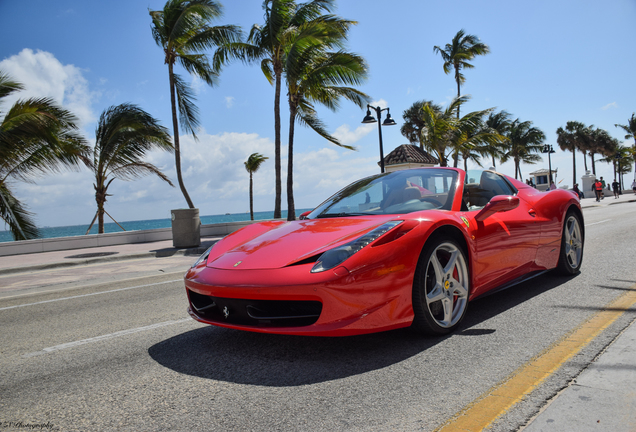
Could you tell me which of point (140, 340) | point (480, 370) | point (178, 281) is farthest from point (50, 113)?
point (480, 370)

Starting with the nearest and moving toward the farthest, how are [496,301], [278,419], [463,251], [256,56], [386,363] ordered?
[278,419], [386,363], [463,251], [496,301], [256,56]

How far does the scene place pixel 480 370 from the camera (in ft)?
8.14

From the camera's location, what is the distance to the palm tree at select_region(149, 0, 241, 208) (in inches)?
601

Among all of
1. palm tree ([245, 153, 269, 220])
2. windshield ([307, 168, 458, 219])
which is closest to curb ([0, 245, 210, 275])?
windshield ([307, 168, 458, 219])

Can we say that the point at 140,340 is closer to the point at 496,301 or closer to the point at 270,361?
the point at 270,361

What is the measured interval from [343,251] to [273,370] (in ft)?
Result: 2.67

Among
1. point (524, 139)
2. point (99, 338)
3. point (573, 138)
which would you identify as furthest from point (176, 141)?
point (573, 138)

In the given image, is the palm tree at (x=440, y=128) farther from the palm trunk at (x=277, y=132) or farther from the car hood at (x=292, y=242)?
the car hood at (x=292, y=242)

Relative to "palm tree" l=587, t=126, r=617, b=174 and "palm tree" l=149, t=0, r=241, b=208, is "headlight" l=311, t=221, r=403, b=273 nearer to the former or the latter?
"palm tree" l=149, t=0, r=241, b=208

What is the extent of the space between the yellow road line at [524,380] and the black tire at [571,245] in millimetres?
1498

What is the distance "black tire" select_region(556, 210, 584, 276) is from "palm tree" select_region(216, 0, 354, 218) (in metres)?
12.4

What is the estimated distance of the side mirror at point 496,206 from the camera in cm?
356

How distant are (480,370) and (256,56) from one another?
1755 centimetres

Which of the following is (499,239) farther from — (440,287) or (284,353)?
Answer: (284,353)
